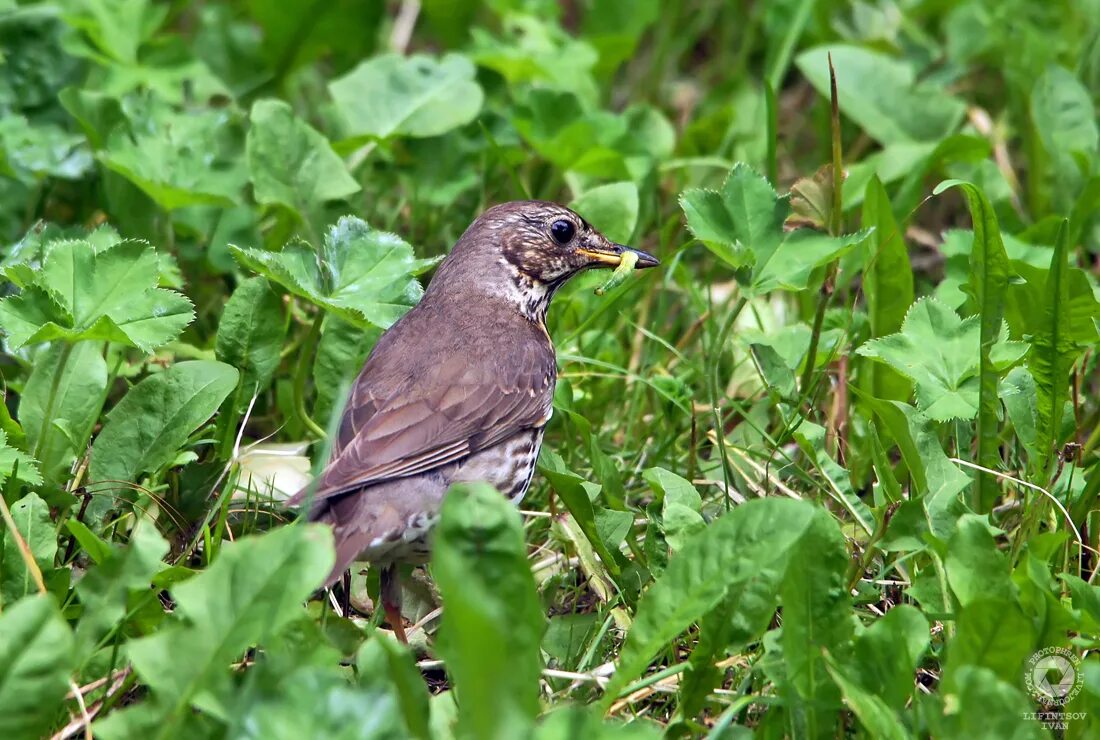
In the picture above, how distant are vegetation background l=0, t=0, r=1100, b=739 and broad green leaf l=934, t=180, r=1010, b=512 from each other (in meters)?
0.01

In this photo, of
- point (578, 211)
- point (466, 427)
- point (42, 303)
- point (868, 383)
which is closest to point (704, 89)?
point (578, 211)

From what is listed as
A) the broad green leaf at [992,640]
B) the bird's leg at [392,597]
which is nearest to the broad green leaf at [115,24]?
the bird's leg at [392,597]

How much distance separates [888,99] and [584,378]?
239cm

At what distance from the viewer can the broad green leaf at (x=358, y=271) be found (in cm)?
440

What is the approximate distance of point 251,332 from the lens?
4551 millimetres

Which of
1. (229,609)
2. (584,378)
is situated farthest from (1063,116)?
(229,609)

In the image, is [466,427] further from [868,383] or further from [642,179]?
[642,179]

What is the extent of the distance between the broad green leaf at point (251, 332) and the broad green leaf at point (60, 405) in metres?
0.42

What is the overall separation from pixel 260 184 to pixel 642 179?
183cm

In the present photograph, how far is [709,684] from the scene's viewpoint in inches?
136

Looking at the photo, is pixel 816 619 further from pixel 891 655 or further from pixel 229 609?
pixel 229 609

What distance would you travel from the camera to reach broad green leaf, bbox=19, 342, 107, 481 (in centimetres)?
420

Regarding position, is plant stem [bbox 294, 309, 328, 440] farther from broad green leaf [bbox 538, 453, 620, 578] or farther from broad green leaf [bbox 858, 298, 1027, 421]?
broad green leaf [bbox 858, 298, 1027, 421]

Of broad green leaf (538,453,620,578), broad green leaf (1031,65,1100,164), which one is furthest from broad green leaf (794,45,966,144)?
broad green leaf (538,453,620,578)
